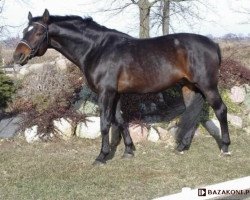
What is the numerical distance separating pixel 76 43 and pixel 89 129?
2027 mm

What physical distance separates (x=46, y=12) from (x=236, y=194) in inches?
147

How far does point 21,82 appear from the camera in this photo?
9.34 m

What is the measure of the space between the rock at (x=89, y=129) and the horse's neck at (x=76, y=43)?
1.75 meters

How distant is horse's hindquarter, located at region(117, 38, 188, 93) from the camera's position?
640cm

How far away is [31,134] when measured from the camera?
780 cm

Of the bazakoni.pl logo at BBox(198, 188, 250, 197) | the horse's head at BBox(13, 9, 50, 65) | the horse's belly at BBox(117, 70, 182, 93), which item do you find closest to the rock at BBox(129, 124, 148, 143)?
the horse's belly at BBox(117, 70, 182, 93)

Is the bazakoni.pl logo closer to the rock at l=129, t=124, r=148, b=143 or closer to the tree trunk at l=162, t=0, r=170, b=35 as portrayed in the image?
the rock at l=129, t=124, r=148, b=143

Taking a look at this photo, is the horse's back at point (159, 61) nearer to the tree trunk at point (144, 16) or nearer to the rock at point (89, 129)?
the rock at point (89, 129)

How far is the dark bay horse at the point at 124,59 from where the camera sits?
6.29 m

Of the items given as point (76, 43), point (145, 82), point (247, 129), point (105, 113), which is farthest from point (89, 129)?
point (247, 129)

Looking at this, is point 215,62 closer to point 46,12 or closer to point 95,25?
point 95,25

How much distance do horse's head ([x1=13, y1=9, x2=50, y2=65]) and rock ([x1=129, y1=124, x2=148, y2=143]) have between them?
2412 mm

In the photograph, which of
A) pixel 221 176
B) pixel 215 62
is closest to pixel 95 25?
pixel 215 62

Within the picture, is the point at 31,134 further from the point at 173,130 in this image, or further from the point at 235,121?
the point at 235,121
